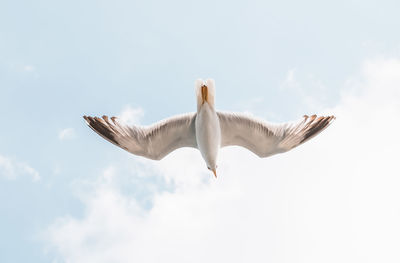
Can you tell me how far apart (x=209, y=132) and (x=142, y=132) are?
1436 mm

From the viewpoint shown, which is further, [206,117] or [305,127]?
[305,127]

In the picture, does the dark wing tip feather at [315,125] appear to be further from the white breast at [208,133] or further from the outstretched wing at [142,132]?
the outstretched wing at [142,132]

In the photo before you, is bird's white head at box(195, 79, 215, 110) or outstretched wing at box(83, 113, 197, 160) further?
outstretched wing at box(83, 113, 197, 160)

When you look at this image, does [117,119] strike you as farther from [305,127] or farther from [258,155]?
[305,127]

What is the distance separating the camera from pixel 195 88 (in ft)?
33.7

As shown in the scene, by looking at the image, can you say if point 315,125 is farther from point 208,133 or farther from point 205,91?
point 205,91

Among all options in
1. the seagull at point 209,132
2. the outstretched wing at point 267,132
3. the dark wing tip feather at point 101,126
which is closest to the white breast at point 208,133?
the seagull at point 209,132

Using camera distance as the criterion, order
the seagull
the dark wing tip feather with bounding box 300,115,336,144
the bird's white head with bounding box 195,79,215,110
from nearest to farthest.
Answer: the bird's white head with bounding box 195,79,215,110
the seagull
the dark wing tip feather with bounding box 300,115,336,144

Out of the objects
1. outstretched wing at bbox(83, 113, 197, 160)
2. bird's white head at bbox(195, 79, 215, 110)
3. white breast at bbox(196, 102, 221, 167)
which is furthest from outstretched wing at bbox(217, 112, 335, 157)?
outstretched wing at bbox(83, 113, 197, 160)

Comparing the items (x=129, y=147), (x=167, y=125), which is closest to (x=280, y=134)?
(x=167, y=125)

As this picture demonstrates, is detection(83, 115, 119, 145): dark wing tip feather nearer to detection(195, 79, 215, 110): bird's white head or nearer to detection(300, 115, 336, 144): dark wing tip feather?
detection(195, 79, 215, 110): bird's white head

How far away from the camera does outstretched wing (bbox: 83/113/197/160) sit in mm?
10648

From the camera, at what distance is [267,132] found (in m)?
10.7

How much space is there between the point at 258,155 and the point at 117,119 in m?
3.21
